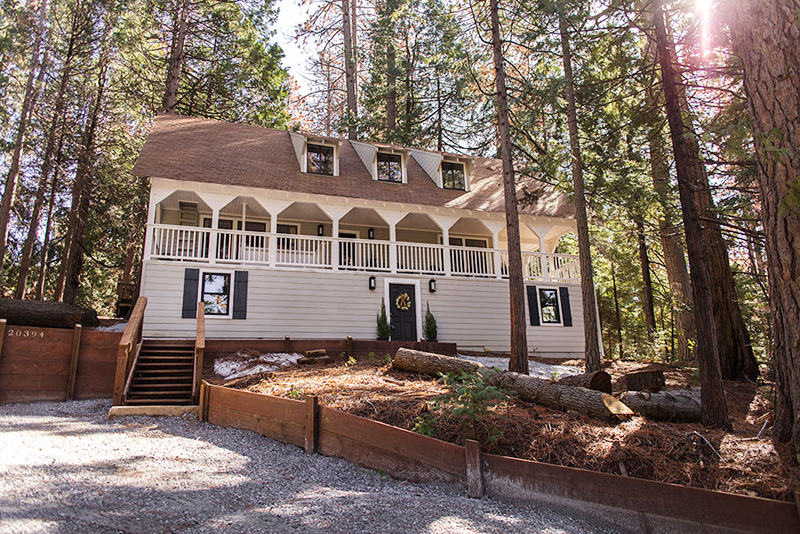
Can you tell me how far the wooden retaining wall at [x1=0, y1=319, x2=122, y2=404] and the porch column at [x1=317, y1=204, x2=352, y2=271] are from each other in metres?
6.10

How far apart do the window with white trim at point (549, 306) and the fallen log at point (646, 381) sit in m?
8.08

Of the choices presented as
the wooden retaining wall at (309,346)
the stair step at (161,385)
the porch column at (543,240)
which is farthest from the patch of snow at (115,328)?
the porch column at (543,240)

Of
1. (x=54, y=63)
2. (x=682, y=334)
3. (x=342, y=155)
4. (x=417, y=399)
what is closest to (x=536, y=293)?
(x=682, y=334)

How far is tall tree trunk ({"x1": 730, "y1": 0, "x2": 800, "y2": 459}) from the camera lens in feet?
12.3

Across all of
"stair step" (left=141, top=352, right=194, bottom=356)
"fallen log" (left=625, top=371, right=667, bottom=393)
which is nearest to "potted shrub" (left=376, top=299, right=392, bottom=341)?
"stair step" (left=141, top=352, right=194, bottom=356)

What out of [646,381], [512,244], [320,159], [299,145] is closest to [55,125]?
[299,145]

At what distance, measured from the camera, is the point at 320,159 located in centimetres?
1559

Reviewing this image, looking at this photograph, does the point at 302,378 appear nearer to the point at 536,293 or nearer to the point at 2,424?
the point at 2,424

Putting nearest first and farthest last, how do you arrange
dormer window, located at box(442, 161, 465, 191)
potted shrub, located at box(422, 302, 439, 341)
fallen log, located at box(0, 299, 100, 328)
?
1. fallen log, located at box(0, 299, 100, 328)
2. potted shrub, located at box(422, 302, 439, 341)
3. dormer window, located at box(442, 161, 465, 191)

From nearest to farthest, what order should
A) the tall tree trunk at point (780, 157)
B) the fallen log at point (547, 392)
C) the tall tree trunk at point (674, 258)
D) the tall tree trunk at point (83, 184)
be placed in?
the tall tree trunk at point (780, 157)
the fallen log at point (547, 392)
the tall tree trunk at point (674, 258)
the tall tree trunk at point (83, 184)

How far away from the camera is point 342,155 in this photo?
1709 centimetres

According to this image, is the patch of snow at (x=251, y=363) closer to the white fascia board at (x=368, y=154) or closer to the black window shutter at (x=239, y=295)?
the black window shutter at (x=239, y=295)

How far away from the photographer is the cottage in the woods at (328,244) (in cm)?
1239

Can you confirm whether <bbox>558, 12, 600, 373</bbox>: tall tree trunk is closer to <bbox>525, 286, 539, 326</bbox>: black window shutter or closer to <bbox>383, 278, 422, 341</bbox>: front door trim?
<bbox>525, 286, 539, 326</bbox>: black window shutter
